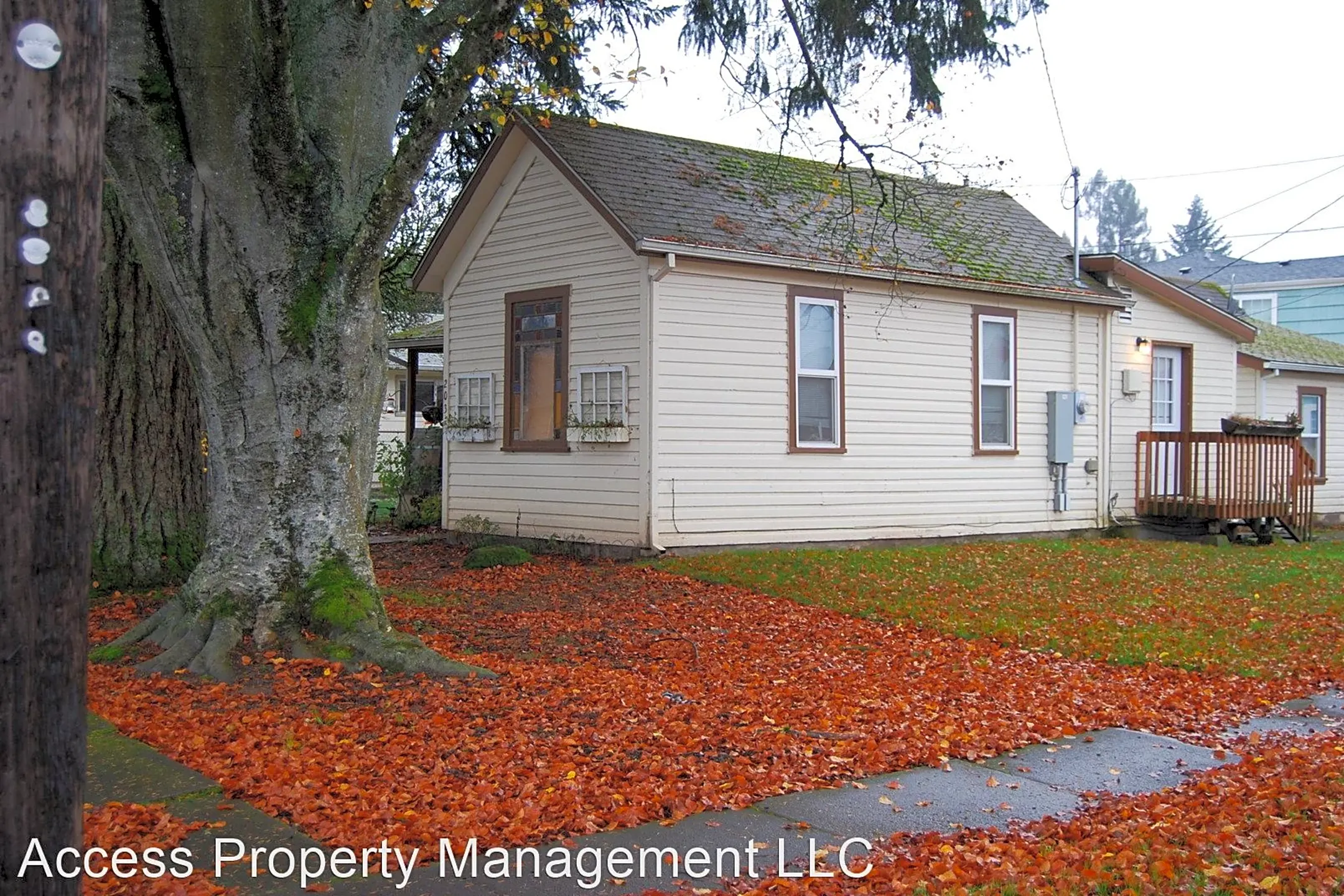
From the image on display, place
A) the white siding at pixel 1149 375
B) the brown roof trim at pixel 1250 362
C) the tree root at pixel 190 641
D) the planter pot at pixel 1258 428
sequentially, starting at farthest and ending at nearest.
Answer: the brown roof trim at pixel 1250 362, the white siding at pixel 1149 375, the planter pot at pixel 1258 428, the tree root at pixel 190 641

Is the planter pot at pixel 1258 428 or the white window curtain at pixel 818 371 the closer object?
the white window curtain at pixel 818 371

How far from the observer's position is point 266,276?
765cm

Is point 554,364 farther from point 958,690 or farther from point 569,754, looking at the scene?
point 569,754

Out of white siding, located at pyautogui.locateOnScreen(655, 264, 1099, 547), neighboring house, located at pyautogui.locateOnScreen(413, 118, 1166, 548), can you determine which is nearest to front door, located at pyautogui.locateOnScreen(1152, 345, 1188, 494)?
neighboring house, located at pyautogui.locateOnScreen(413, 118, 1166, 548)

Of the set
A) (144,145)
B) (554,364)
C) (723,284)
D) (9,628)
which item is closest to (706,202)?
(723,284)

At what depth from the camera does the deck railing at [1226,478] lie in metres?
17.8

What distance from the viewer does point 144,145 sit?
736cm

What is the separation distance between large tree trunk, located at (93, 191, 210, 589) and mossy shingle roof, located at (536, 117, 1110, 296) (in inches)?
206

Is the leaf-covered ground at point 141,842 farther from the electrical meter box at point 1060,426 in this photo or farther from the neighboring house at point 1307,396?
the neighboring house at point 1307,396

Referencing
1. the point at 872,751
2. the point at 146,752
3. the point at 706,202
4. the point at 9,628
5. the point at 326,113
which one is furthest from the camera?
the point at 706,202

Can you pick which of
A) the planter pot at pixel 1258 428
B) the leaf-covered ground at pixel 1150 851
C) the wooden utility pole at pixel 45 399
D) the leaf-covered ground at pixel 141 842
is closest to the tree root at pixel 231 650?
the leaf-covered ground at pixel 141 842

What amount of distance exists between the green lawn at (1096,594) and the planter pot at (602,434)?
152 cm

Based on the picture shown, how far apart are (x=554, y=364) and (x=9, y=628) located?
1261 centimetres

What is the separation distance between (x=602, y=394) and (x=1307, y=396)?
16.8 meters
